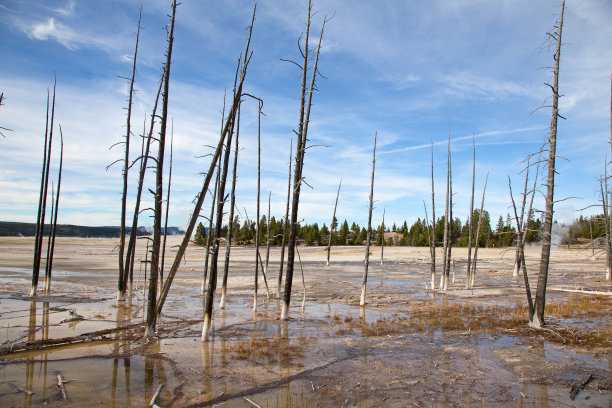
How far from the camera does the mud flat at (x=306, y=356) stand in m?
7.36

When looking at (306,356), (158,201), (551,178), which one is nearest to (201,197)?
(158,201)

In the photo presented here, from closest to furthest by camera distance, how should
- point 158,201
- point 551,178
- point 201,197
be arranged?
point 201,197
point 158,201
point 551,178

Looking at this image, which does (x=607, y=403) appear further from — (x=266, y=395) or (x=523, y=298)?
(x=523, y=298)

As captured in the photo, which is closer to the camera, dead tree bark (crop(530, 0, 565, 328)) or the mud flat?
the mud flat

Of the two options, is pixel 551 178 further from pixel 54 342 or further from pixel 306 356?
pixel 54 342

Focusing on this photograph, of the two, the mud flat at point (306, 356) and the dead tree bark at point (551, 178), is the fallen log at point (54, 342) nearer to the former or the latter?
the mud flat at point (306, 356)

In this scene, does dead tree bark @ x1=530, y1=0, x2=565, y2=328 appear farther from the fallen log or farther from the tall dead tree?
the fallen log

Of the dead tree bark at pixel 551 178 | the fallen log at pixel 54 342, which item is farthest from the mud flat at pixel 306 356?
the dead tree bark at pixel 551 178

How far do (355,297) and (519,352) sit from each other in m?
12.5

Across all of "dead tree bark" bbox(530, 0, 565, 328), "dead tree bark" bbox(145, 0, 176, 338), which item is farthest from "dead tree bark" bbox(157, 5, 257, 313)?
"dead tree bark" bbox(530, 0, 565, 328)

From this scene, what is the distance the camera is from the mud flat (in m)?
7.36

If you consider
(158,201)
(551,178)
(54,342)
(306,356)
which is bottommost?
(306,356)

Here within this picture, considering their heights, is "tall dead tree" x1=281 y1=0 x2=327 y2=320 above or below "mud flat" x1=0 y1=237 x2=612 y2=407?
above

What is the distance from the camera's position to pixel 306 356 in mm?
10180
